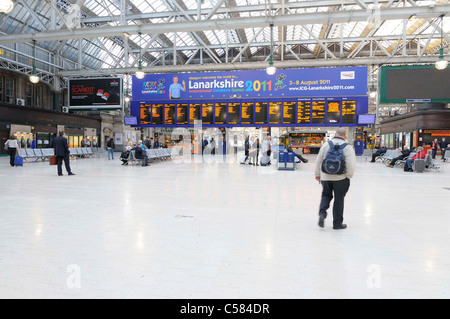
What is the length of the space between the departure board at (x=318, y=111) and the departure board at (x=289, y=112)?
1.09 m

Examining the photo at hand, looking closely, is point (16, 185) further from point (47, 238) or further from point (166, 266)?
point (166, 266)

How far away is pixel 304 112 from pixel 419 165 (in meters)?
6.49

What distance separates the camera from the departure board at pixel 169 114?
18500 millimetres

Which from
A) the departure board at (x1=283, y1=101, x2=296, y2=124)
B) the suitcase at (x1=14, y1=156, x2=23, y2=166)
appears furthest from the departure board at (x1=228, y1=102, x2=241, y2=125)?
the suitcase at (x1=14, y1=156, x2=23, y2=166)

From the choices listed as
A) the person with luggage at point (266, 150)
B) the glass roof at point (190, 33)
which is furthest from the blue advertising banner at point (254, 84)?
the person with luggage at point (266, 150)

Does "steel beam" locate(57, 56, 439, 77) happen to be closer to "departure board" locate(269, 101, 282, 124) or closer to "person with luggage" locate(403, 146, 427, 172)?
"departure board" locate(269, 101, 282, 124)

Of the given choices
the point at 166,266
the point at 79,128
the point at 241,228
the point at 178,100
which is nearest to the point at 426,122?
the point at 178,100

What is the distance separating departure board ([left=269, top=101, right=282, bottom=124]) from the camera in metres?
17.4

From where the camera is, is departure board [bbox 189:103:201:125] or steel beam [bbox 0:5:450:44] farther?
departure board [bbox 189:103:201:125]

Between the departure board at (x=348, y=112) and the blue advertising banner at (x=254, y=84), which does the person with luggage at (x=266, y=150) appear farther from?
the departure board at (x=348, y=112)

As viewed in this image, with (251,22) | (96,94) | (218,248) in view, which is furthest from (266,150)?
(218,248)

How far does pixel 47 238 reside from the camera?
386 centimetres

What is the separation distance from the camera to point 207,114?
18.1m

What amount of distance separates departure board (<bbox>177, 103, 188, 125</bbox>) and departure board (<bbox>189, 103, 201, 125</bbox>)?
10.3 inches
